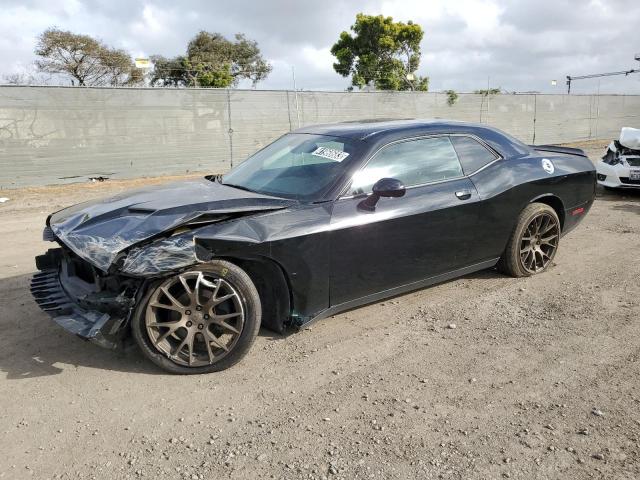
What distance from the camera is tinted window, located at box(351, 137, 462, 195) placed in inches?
153

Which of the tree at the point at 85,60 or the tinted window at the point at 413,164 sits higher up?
the tree at the point at 85,60

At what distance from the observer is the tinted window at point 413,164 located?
3.89 metres

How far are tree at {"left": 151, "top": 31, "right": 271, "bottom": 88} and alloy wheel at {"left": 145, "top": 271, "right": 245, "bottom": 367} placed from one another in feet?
111

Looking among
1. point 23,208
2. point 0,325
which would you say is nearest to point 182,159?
point 23,208

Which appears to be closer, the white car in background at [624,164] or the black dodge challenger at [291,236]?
the black dodge challenger at [291,236]

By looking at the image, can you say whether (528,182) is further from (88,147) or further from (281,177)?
(88,147)

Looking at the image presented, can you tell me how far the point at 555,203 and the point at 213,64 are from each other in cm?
3711

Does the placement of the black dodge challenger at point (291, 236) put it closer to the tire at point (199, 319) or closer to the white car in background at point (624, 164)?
the tire at point (199, 319)

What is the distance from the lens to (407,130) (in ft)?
14.0

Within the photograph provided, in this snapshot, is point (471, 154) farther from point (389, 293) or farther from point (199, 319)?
point (199, 319)

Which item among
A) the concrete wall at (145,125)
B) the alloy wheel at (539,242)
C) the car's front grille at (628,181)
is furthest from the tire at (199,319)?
the concrete wall at (145,125)

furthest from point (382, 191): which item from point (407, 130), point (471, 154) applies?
point (471, 154)

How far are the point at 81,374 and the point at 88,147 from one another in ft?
36.5

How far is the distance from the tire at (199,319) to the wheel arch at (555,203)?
3.15m
